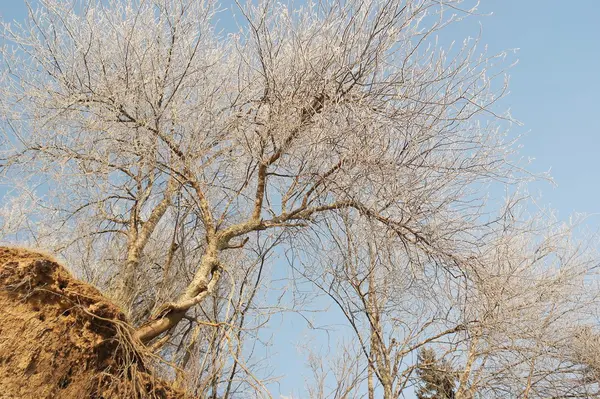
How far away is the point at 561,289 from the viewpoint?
9.41 metres

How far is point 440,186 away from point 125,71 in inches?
120

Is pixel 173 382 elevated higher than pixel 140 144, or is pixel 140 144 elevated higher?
pixel 140 144

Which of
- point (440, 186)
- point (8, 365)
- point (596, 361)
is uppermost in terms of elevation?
point (596, 361)

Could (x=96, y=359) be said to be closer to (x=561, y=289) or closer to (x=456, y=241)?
(x=456, y=241)

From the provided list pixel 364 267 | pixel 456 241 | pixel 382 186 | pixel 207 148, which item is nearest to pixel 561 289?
pixel 364 267

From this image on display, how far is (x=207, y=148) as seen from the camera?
4.56 metres

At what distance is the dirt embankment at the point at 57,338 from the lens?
2.56 metres

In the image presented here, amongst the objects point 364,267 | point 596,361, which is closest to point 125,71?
point 364,267

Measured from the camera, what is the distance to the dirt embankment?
8.39 feet

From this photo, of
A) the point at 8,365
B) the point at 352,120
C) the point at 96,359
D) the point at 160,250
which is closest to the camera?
the point at 8,365

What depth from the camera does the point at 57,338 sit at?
268 cm

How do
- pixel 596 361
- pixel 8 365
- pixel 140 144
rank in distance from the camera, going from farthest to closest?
pixel 596 361, pixel 140 144, pixel 8 365

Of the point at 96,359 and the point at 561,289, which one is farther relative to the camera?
the point at 561,289

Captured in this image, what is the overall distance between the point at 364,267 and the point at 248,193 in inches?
95.3
